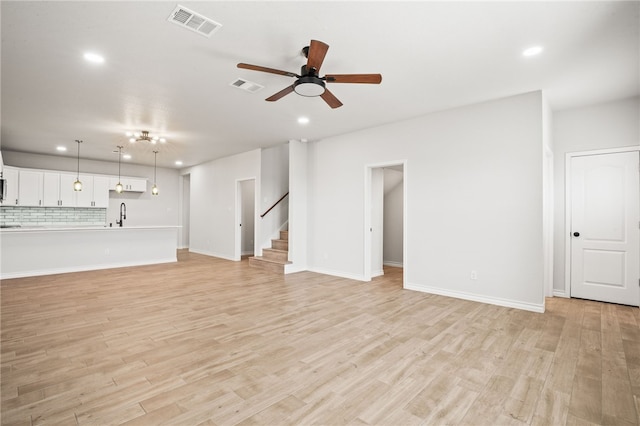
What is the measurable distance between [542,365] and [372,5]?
327 centimetres

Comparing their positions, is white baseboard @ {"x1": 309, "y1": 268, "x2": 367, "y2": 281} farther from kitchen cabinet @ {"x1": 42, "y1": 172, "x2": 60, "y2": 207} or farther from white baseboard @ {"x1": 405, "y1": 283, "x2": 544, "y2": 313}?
kitchen cabinet @ {"x1": 42, "y1": 172, "x2": 60, "y2": 207}

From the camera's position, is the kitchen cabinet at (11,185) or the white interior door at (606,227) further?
the kitchen cabinet at (11,185)

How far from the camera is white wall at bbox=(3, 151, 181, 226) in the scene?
8227 millimetres

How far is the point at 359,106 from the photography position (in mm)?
4629

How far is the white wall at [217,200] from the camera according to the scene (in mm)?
8258

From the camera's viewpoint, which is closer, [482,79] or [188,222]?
[482,79]

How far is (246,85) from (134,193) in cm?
795

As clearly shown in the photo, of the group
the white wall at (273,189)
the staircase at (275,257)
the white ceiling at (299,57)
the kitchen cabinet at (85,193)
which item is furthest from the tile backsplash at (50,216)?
the staircase at (275,257)

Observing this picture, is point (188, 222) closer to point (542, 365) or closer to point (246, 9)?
point (246, 9)

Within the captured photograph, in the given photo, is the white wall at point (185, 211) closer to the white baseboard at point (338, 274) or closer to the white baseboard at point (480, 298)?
the white baseboard at point (338, 274)

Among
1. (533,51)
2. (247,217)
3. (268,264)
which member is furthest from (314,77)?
(247,217)

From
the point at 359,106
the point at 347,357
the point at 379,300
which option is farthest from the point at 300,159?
the point at 347,357

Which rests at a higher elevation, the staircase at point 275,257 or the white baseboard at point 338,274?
the staircase at point 275,257

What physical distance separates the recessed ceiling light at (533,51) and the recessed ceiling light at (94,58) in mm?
4305
